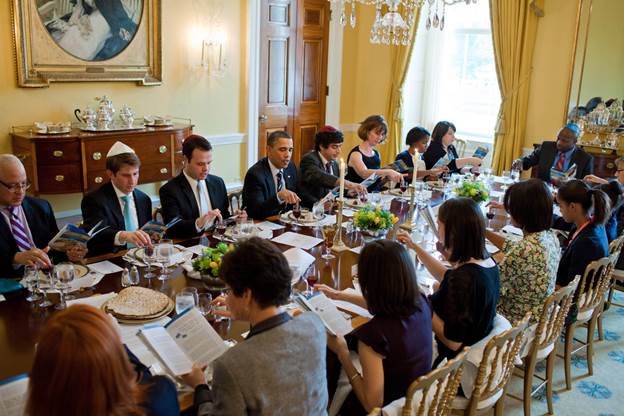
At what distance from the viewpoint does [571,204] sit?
3.23 metres

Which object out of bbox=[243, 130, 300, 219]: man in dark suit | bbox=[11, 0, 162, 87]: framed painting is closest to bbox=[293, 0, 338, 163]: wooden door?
bbox=[11, 0, 162, 87]: framed painting

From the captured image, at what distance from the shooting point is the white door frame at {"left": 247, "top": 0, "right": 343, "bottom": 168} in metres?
6.53

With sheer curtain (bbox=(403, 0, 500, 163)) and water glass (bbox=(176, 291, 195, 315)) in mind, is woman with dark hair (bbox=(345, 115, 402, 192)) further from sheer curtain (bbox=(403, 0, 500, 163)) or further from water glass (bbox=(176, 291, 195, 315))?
sheer curtain (bbox=(403, 0, 500, 163))

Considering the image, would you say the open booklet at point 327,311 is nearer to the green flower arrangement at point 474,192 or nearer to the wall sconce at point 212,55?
the green flower arrangement at point 474,192

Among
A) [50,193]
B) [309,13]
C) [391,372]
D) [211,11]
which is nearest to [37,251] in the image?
[391,372]

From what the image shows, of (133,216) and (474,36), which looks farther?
(474,36)

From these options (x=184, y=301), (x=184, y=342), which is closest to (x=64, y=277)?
(x=184, y=301)

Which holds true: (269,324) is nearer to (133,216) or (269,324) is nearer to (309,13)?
(133,216)

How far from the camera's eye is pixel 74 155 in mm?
4980

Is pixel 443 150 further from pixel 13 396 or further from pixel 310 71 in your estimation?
pixel 13 396

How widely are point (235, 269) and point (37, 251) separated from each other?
1.18 m

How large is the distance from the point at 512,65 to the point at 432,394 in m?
5.29

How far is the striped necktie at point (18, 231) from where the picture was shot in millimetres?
2914

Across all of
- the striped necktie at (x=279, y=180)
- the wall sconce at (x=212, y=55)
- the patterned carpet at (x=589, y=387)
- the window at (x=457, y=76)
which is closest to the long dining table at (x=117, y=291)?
the striped necktie at (x=279, y=180)
